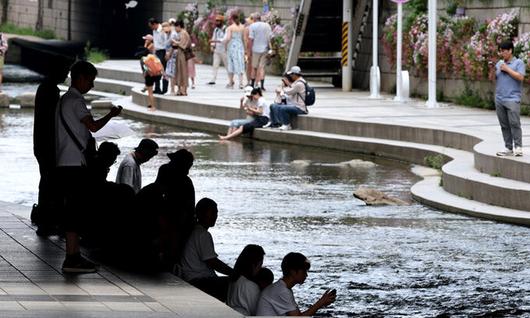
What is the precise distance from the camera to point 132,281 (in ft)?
37.7

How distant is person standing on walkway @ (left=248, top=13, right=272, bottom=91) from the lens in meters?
34.8

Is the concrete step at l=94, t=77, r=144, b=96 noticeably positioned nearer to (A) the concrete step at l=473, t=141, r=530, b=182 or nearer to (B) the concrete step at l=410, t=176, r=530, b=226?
(B) the concrete step at l=410, t=176, r=530, b=226

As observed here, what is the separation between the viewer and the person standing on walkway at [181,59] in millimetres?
32906

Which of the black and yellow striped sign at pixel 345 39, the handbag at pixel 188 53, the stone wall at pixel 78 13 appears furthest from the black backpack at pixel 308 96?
the stone wall at pixel 78 13

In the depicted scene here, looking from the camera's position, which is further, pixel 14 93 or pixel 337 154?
pixel 14 93

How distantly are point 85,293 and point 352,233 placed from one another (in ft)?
18.7

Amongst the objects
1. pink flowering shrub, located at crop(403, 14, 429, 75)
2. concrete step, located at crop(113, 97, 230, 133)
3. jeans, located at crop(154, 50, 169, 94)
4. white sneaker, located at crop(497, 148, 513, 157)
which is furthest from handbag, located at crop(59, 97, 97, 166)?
jeans, located at crop(154, 50, 169, 94)

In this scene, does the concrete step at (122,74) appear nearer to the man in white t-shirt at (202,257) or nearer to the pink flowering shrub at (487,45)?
the pink flowering shrub at (487,45)

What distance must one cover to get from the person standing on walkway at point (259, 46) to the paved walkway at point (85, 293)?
2209cm

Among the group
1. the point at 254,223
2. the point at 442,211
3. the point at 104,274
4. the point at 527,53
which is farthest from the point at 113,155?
the point at 527,53

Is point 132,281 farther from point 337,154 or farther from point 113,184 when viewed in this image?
point 337,154

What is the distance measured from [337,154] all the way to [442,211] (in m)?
6.86

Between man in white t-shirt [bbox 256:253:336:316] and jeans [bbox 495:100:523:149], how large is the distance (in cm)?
841

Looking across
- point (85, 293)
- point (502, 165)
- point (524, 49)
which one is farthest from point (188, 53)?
point (85, 293)
